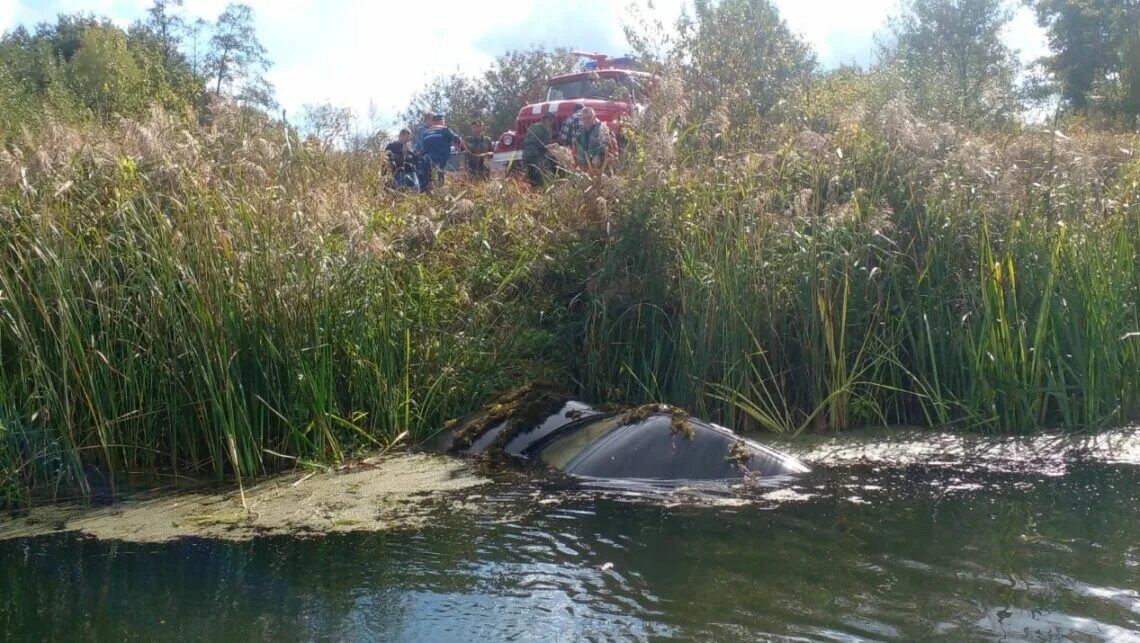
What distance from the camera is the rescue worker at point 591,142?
8.14m

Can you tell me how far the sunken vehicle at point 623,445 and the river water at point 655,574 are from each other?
1.05ft

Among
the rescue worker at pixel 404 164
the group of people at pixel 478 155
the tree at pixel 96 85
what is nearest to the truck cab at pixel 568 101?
the group of people at pixel 478 155

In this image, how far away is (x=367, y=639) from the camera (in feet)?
12.2

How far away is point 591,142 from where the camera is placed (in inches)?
368

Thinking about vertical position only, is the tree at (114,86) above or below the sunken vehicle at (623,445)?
above

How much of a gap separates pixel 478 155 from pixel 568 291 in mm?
4814

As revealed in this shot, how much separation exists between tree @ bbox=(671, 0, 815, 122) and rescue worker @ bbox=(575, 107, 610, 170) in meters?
0.84

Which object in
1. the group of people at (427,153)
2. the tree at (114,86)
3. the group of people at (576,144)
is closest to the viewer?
the group of people at (576,144)

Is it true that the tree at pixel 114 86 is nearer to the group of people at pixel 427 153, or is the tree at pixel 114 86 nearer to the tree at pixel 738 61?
the group of people at pixel 427 153

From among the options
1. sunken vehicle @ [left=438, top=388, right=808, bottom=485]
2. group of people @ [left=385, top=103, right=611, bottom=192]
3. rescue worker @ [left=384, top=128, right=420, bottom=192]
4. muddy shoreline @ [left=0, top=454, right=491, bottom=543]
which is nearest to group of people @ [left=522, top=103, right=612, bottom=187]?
group of people @ [left=385, top=103, right=611, bottom=192]

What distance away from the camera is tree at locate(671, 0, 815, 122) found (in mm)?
9203

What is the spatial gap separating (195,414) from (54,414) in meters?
0.70

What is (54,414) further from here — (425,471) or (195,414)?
(425,471)

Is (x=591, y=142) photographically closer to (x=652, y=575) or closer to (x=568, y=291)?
(x=568, y=291)
